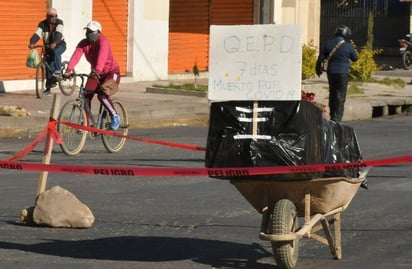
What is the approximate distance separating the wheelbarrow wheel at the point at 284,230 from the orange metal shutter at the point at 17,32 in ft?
54.9

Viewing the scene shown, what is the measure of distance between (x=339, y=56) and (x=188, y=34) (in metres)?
12.5

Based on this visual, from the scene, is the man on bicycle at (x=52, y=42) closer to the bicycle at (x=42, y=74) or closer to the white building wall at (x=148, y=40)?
the bicycle at (x=42, y=74)

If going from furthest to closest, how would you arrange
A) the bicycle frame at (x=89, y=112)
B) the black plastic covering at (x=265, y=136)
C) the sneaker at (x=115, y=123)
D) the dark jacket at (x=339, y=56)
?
the dark jacket at (x=339, y=56) → the sneaker at (x=115, y=123) → the bicycle frame at (x=89, y=112) → the black plastic covering at (x=265, y=136)

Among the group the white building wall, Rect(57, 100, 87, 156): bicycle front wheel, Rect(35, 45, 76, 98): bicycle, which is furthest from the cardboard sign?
the white building wall

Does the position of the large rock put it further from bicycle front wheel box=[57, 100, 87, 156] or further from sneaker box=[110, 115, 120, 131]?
sneaker box=[110, 115, 120, 131]

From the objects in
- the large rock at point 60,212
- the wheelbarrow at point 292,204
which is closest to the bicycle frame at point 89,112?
the large rock at point 60,212

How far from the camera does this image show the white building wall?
1096 inches

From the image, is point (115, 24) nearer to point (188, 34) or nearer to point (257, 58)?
point (188, 34)

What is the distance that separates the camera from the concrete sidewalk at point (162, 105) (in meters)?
19.0

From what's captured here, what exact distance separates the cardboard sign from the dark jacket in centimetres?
1038

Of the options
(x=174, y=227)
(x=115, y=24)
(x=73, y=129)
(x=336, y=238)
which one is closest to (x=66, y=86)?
(x=115, y=24)

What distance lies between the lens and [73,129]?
15.6 metres

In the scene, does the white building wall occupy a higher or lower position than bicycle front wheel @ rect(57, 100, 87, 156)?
higher

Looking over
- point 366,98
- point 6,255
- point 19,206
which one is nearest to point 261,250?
point 6,255
